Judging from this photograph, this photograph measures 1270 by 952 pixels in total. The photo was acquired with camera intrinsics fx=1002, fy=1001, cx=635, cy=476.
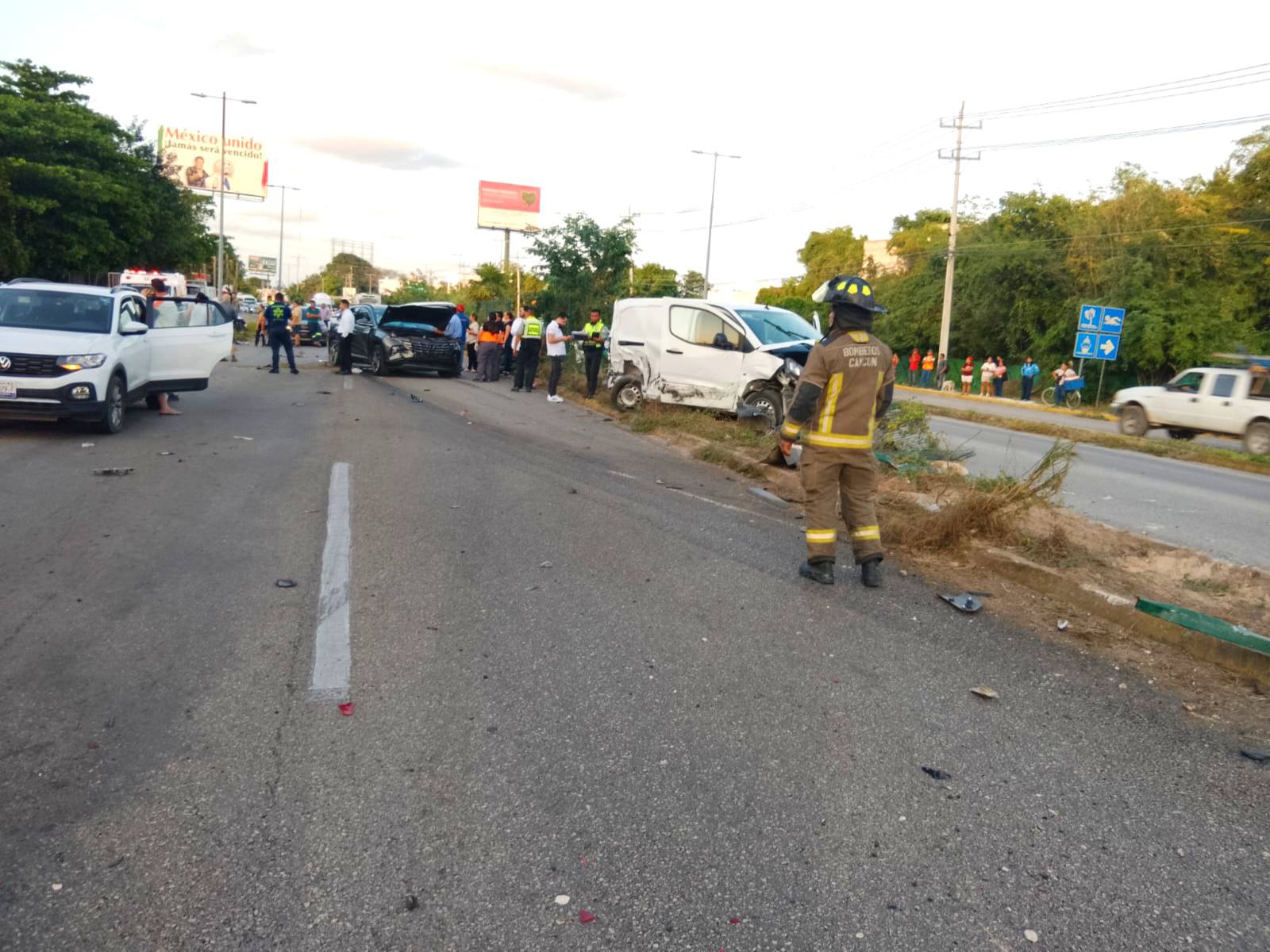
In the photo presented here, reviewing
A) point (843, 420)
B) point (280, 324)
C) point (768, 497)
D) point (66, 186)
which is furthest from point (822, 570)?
point (66, 186)

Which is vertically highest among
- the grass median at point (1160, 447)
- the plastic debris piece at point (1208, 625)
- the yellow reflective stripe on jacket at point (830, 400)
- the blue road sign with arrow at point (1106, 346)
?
the blue road sign with arrow at point (1106, 346)

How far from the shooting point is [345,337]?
22.9 metres

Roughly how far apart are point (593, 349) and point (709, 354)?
4.52 m

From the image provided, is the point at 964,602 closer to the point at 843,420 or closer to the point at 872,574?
the point at 872,574

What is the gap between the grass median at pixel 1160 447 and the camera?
1744 cm

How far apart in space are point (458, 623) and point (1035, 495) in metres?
4.48

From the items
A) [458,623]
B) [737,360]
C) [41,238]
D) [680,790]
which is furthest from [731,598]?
[41,238]

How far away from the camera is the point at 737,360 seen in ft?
49.4

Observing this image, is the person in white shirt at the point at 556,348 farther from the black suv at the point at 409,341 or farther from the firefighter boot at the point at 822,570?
the firefighter boot at the point at 822,570

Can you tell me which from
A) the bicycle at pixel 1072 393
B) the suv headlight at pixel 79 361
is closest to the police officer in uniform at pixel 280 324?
the suv headlight at pixel 79 361

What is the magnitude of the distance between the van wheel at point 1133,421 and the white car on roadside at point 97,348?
18.4m

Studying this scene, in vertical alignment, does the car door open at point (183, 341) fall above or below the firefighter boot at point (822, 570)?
above

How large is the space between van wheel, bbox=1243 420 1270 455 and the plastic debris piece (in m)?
15.8

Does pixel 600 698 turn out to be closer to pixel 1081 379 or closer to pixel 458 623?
pixel 458 623
